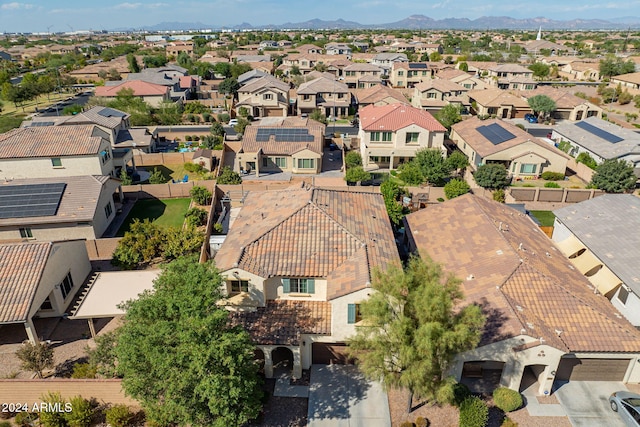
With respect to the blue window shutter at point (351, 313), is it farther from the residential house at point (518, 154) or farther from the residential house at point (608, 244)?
the residential house at point (518, 154)

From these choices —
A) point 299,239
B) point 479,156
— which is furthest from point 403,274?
point 479,156

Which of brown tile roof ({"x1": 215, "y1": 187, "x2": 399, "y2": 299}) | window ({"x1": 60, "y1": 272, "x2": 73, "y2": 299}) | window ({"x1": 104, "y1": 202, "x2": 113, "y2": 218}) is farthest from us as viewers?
window ({"x1": 104, "y1": 202, "x2": 113, "y2": 218})

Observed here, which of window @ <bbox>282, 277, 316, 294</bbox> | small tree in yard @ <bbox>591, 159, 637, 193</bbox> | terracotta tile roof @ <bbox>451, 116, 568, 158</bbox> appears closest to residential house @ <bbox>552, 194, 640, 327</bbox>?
small tree in yard @ <bbox>591, 159, 637, 193</bbox>

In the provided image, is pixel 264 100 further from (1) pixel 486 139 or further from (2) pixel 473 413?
(2) pixel 473 413

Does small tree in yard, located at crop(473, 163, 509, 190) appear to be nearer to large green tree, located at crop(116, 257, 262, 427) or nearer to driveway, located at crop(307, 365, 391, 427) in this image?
driveway, located at crop(307, 365, 391, 427)

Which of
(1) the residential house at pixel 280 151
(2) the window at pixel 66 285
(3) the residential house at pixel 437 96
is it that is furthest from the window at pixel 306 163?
(3) the residential house at pixel 437 96

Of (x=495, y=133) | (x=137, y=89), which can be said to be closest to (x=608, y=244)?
(x=495, y=133)
